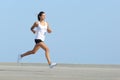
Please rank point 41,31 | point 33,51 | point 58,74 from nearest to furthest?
point 58,74, point 41,31, point 33,51

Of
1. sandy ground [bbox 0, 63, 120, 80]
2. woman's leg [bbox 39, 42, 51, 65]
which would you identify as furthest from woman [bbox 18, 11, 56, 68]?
sandy ground [bbox 0, 63, 120, 80]

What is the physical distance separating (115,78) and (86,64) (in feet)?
22.7

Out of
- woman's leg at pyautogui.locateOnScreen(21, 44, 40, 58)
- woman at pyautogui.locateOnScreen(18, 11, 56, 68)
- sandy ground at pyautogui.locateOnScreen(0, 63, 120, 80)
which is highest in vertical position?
woman at pyautogui.locateOnScreen(18, 11, 56, 68)

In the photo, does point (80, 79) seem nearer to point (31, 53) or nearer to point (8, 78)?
point (8, 78)

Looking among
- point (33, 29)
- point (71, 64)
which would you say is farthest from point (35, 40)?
point (71, 64)

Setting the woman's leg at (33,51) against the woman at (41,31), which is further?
the woman's leg at (33,51)

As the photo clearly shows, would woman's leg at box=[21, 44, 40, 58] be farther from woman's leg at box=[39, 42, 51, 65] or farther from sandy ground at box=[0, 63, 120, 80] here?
sandy ground at box=[0, 63, 120, 80]

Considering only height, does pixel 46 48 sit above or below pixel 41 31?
below

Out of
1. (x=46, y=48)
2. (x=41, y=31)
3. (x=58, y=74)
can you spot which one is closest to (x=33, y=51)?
(x=46, y=48)

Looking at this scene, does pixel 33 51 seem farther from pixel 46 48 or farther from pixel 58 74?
pixel 58 74

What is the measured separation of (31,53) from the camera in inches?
579

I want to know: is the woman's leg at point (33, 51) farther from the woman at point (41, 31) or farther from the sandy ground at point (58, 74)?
the sandy ground at point (58, 74)

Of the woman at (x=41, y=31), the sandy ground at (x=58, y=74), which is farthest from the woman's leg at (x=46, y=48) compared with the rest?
the sandy ground at (x=58, y=74)

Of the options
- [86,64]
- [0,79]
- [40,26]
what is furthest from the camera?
[86,64]
